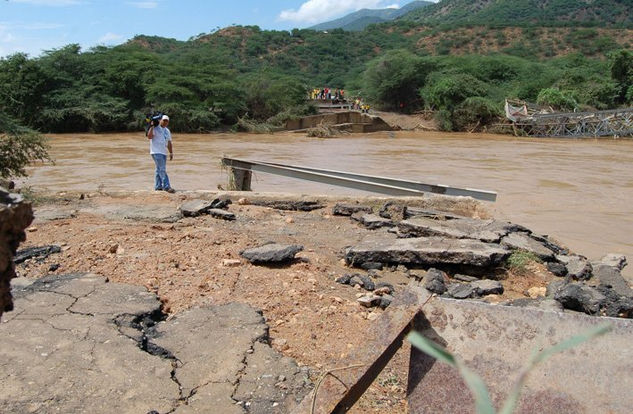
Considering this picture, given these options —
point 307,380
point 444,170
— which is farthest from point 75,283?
point 444,170

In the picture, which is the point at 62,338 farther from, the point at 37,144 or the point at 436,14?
the point at 436,14

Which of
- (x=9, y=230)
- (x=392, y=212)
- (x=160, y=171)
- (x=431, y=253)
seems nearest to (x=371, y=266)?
(x=431, y=253)

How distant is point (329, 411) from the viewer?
2125 millimetres

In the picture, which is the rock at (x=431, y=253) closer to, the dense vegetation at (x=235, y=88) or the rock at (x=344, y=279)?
the rock at (x=344, y=279)

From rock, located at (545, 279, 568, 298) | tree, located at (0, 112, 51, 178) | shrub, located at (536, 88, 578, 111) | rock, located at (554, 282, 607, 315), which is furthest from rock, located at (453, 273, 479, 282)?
shrub, located at (536, 88, 578, 111)

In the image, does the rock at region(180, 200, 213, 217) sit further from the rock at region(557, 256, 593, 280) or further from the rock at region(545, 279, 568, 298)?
the rock at region(557, 256, 593, 280)

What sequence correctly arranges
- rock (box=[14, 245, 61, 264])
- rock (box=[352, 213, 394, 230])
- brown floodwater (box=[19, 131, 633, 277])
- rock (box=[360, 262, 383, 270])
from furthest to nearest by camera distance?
brown floodwater (box=[19, 131, 633, 277]) → rock (box=[352, 213, 394, 230]) → rock (box=[360, 262, 383, 270]) → rock (box=[14, 245, 61, 264])

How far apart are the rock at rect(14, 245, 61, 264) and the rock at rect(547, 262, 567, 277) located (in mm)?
4634

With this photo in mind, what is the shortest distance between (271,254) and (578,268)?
298 centimetres

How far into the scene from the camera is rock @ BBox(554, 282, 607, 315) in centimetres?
429

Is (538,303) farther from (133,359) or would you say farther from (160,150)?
(160,150)

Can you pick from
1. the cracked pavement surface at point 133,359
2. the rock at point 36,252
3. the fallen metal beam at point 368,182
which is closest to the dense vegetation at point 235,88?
the fallen metal beam at point 368,182

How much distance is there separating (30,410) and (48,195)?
597cm

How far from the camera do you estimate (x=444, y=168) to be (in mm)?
17891
